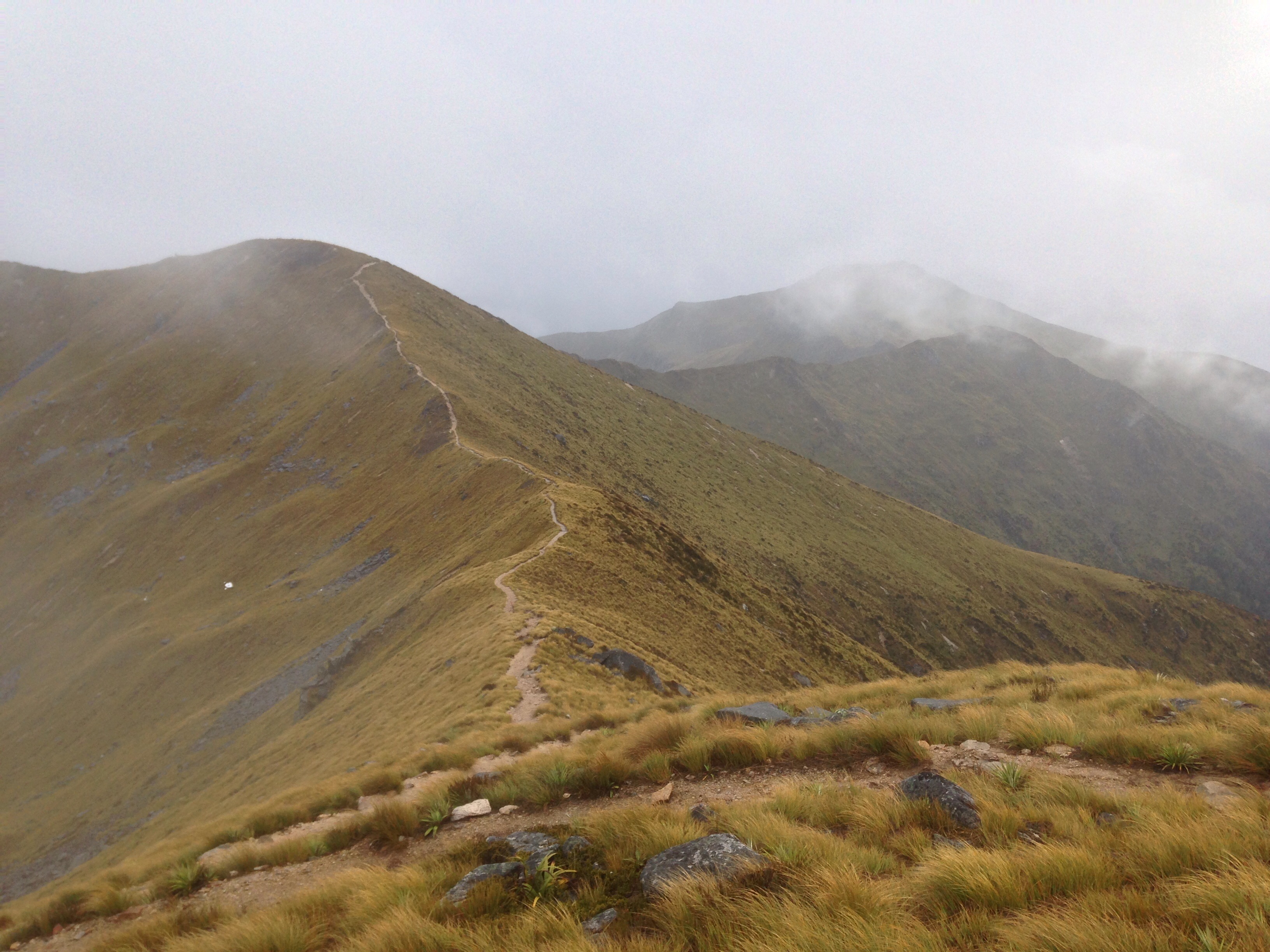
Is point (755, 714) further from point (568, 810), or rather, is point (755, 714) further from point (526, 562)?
point (526, 562)

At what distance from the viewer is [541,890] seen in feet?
19.4

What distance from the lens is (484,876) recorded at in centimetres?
629

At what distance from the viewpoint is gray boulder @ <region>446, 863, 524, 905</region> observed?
607 cm

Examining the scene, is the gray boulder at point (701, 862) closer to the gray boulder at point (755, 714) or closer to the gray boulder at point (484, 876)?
the gray boulder at point (484, 876)

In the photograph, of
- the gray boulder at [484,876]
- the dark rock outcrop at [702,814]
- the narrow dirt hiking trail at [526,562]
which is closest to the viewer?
the gray boulder at [484,876]

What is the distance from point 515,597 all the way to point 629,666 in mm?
7214

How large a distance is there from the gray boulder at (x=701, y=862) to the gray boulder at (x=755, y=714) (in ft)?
18.5

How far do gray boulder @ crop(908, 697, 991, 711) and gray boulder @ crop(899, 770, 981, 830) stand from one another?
16.4 feet

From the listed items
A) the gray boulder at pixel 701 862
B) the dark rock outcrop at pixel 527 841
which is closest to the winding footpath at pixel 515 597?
the dark rock outcrop at pixel 527 841

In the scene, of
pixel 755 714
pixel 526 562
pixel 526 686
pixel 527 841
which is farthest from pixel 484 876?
pixel 526 562

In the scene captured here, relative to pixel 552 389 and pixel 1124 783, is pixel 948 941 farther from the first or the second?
pixel 552 389

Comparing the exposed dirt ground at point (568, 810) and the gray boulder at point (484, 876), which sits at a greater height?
the gray boulder at point (484, 876)

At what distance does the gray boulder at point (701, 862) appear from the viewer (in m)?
5.28

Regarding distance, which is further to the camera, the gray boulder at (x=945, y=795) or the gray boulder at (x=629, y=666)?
the gray boulder at (x=629, y=666)
